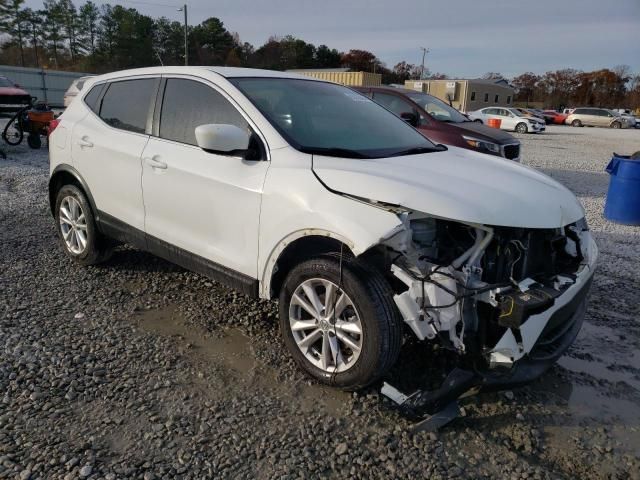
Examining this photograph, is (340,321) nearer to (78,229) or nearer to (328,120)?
(328,120)

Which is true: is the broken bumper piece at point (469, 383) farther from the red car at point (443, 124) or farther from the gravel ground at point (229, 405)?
the red car at point (443, 124)

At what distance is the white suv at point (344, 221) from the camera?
2664 millimetres

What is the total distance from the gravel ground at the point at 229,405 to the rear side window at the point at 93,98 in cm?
163

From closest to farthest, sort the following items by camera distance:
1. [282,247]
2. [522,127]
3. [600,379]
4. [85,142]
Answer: [282,247] → [600,379] → [85,142] → [522,127]

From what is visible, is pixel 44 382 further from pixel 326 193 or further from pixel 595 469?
pixel 595 469

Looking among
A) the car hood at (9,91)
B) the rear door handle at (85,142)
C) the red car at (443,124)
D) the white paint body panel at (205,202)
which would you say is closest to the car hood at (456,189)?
the white paint body panel at (205,202)

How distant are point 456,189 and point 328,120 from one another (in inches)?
50.3

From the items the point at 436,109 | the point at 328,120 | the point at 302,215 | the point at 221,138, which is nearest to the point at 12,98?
the point at 436,109

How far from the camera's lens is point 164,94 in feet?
13.2

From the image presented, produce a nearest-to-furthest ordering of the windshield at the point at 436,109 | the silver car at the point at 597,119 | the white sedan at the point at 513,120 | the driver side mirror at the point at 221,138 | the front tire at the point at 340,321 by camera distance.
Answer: the front tire at the point at 340,321
the driver side mirror at the point at 221,138
the windshield at the point at 436,109
the white sedan at the point at 513,120
the silver car at the point at 597,119

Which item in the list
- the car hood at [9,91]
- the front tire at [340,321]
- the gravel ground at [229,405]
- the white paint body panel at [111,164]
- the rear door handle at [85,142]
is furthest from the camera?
the car hood at [9,91]

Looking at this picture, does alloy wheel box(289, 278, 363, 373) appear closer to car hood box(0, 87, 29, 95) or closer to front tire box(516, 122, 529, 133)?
car hood box(0, 87, 29, 95)

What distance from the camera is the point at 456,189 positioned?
9.24ft

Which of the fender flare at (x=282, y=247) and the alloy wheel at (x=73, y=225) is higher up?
the fender flare at (x=282, y=247)
